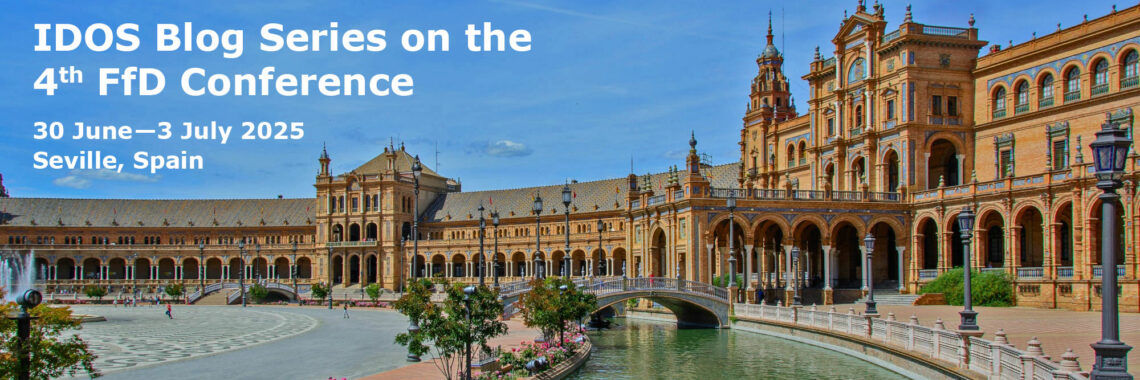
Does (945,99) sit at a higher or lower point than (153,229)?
higher

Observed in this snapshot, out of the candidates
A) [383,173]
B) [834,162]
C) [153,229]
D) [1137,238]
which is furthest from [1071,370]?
[153,229]

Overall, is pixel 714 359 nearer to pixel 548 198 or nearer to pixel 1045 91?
pixel 1045 91

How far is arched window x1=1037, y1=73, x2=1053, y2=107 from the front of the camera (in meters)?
54.1

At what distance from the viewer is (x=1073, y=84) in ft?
172

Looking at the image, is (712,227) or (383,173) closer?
(712,227)

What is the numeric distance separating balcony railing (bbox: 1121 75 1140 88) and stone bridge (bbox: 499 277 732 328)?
22.4 m

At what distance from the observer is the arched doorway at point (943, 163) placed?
61438mm

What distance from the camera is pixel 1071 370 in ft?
52.4

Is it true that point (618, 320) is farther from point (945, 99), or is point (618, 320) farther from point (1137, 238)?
point (1137, 238)

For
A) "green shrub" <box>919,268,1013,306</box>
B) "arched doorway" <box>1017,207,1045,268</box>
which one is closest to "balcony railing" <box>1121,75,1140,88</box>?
"arched doorway" <box>1017,207,1045,268</box>

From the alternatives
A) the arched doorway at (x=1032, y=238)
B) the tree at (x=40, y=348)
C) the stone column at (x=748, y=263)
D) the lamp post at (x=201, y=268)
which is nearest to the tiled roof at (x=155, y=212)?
the lamp post at (x=201, y=268)

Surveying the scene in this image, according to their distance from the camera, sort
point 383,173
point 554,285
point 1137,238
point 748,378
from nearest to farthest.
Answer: point 748,378 < point 554,285 < point 1137,238 < point 383,173

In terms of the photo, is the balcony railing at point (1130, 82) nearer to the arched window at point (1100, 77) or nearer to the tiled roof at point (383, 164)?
the arched window at point (1100, 77)

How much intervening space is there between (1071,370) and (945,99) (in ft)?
154
